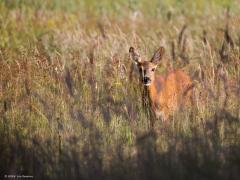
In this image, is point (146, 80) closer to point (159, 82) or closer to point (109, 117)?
point (159, 82)

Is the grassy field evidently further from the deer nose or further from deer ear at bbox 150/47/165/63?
deer ear at bbox 150/47/165/63

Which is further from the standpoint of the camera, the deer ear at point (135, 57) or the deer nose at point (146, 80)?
the deer ear at point (135, 57)

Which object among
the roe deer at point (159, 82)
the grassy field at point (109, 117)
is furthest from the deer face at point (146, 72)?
the grassy field at point (109, 117)

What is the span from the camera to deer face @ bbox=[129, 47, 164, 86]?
10234 mm

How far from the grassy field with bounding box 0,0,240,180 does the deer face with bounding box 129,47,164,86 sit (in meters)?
0.17

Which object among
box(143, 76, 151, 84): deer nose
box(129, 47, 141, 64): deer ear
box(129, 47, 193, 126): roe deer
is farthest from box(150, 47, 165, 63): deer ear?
box(143, 76, 151, 84): deer nose

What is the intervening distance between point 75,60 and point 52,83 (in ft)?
4.07

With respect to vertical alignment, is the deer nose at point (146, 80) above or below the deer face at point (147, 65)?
below

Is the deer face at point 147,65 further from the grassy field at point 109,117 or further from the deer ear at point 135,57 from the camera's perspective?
the grassy field at point 109,117

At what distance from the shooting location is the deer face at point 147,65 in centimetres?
1023

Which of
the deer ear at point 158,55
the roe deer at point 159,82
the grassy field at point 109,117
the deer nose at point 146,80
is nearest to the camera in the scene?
the grassy field at point 109,117

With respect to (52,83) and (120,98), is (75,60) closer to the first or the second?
(52,83)

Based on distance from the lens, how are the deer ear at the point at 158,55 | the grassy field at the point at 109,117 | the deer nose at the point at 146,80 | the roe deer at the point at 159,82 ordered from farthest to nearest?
the deer ear at the point at 158,55
the deer nose at the point at 146,80
the roe deer at the point at 159,82
the grassy field at the point at 109,117

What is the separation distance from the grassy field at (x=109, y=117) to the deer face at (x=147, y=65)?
0.17 meters
